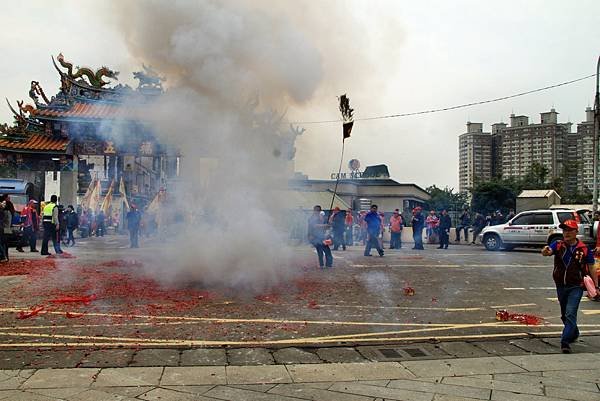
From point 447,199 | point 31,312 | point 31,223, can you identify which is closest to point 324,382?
point 31,312

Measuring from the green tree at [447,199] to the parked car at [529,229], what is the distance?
30.6 meters

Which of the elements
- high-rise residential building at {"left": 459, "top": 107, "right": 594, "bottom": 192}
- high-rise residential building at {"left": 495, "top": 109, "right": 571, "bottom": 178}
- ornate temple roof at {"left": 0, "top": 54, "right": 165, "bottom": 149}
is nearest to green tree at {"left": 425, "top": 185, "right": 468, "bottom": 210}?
high-rise residential building at {"left": 459, "top": 107, "right": 594, "bottom": 192}

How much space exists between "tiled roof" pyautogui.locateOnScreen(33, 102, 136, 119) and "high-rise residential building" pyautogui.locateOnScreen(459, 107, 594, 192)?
157 feet

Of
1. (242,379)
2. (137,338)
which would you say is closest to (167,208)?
(137,338)

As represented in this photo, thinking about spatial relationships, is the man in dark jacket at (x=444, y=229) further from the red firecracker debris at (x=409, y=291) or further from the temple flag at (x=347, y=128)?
the red firecracker debris at (x=409, y=291)

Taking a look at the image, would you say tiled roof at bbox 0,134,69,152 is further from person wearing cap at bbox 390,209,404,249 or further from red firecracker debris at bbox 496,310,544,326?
red firecracker debris at bbox 496,310,544,326

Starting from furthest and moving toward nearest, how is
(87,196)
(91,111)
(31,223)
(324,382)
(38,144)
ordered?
(38,144), (87,196), (91,111), (31,223), (324,382)

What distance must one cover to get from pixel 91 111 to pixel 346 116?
14.1 meters

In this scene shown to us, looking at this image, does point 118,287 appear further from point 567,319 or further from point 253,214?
point 567,319

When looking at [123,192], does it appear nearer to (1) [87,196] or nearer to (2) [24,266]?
(1) [87,196]

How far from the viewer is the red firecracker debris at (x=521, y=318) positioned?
25.2 feet

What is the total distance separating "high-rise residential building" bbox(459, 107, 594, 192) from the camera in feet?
198

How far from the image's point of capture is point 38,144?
Answer: 26.6 meters

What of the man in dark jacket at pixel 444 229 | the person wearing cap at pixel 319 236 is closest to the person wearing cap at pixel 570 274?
the person wearing cap at pixel 319 236
